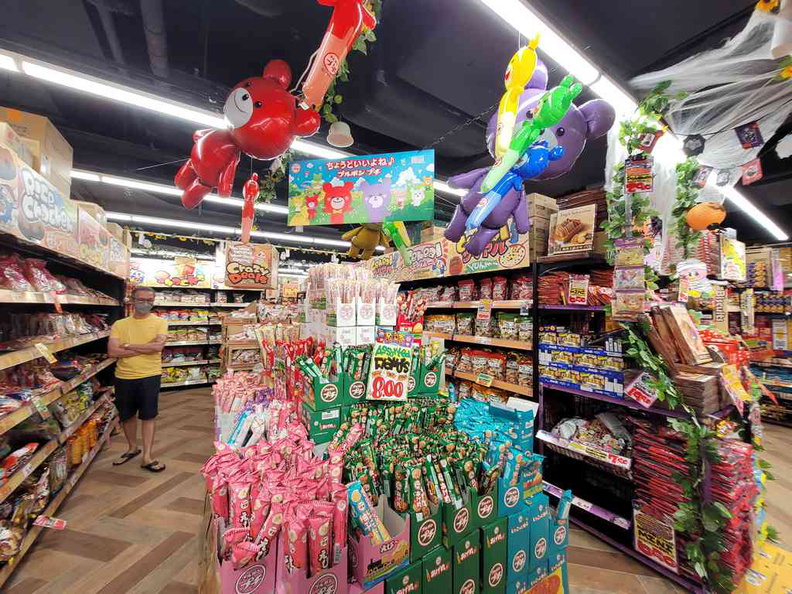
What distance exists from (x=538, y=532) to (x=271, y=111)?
277 centimetres

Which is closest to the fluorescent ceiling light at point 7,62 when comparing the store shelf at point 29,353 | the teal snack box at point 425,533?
the store shelf at point 29,353

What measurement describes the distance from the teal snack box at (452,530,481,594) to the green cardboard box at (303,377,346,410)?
0.74m

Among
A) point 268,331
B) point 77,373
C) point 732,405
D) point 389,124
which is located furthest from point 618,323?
point 77,373

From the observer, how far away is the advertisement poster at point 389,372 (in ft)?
5.20

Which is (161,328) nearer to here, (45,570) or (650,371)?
(45,570)

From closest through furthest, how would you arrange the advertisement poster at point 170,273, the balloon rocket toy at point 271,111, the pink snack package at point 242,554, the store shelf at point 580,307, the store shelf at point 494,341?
the pink snack package at point 242,554 < the balloon rocket toy at point 271,111 < the store shelf at point 580,307 < the store shelf at point 494,341 < the advertisement poster at point 170,273

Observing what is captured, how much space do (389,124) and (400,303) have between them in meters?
3.11

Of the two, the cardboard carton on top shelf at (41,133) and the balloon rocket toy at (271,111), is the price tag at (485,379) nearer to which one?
the balloon rocket toy at (271,111)

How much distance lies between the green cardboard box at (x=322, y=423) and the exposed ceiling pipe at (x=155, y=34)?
3526mm

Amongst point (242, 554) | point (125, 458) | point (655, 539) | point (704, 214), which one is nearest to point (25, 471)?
point (125, 458)

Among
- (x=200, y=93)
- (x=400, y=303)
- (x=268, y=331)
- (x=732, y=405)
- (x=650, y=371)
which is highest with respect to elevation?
(x=200, y=93)

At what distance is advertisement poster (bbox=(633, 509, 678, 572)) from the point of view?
1986 mm

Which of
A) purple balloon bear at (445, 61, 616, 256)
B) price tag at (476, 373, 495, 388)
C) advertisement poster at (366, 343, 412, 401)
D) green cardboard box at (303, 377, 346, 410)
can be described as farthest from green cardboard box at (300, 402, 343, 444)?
price tag at (476, 373, 495, 388)

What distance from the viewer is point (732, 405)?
2197 mm
